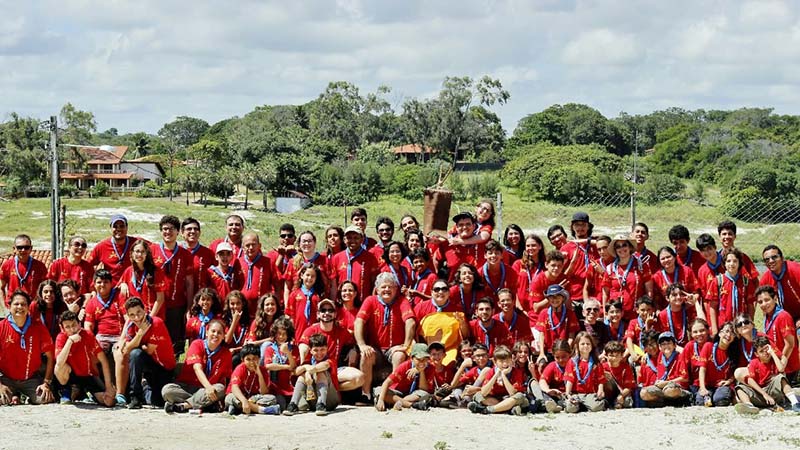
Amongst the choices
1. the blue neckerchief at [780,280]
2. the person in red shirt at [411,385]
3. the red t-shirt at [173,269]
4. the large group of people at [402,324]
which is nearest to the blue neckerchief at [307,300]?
the large group of people at [402,324]

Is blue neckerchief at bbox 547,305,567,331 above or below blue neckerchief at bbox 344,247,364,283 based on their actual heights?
below

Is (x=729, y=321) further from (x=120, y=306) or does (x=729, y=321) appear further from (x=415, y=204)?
(x=415, y=204)

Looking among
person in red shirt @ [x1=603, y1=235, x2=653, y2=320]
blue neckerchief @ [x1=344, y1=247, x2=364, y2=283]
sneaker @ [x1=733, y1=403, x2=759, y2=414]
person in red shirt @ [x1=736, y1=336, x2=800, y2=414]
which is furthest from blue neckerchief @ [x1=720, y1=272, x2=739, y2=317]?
blue neckerchief @ [x1=344, y1=247, x2=364, y2=283]

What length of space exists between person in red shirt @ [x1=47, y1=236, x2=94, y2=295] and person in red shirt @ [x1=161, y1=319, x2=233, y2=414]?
5.83 ft

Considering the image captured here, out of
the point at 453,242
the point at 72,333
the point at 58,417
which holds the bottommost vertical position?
the point at 58,417

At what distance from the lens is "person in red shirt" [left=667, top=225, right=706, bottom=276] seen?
10.6 metres

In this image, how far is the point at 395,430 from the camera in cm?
879

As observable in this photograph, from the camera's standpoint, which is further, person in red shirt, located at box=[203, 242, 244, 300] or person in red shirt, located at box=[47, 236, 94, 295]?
person in red shirt, located at box=[47, 236, 94, 295]

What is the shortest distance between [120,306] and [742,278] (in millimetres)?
6489

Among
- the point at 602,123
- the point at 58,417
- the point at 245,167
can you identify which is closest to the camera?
the point at 58,417

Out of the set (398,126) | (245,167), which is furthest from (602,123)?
(245,167)

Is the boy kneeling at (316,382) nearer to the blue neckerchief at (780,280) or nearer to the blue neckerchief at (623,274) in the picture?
the blue neckerchief at (623,274)

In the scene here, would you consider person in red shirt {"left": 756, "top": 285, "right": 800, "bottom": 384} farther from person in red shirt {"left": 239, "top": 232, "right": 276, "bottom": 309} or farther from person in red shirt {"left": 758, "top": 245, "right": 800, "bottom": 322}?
person in red shirt {"left": 239, "top": 232, "right": 276, "bottom": 309}

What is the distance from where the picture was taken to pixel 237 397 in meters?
9.47
